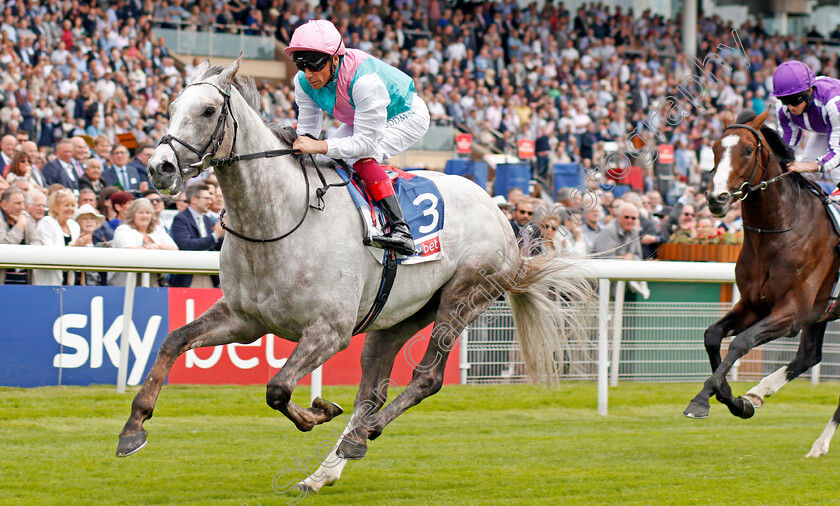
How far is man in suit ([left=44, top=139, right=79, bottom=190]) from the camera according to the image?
8.59 meters

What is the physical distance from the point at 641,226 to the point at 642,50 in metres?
14.6

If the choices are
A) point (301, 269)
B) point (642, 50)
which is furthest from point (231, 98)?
point (642, 50)

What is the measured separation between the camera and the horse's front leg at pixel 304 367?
12.4ft

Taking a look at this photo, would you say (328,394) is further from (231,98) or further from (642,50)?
(642,50)

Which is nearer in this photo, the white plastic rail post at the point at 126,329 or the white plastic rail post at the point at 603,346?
the white plastic rail post at the point at 126,329

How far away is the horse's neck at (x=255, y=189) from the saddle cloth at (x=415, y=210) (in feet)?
1.25

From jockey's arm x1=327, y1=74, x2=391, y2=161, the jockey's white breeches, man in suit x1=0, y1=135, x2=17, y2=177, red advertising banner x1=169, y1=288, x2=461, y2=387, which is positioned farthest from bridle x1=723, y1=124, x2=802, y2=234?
man in suit x1=0, y1=135, x2=17, y2=177

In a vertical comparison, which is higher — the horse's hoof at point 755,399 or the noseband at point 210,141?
the noseband at point 210,141

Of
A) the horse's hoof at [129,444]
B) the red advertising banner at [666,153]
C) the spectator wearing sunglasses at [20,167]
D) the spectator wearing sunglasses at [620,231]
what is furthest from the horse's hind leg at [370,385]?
the red advertising banner at [666,153]

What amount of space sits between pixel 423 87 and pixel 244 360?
10.6 metres

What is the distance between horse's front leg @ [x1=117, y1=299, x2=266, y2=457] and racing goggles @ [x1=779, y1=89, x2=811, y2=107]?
321 cm

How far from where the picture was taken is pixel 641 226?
8883mm

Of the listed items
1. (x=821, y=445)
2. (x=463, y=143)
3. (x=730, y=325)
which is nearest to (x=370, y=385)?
(x=730, y=325)

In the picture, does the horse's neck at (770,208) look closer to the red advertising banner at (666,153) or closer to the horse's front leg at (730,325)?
the horse's front leg at (730,325)
